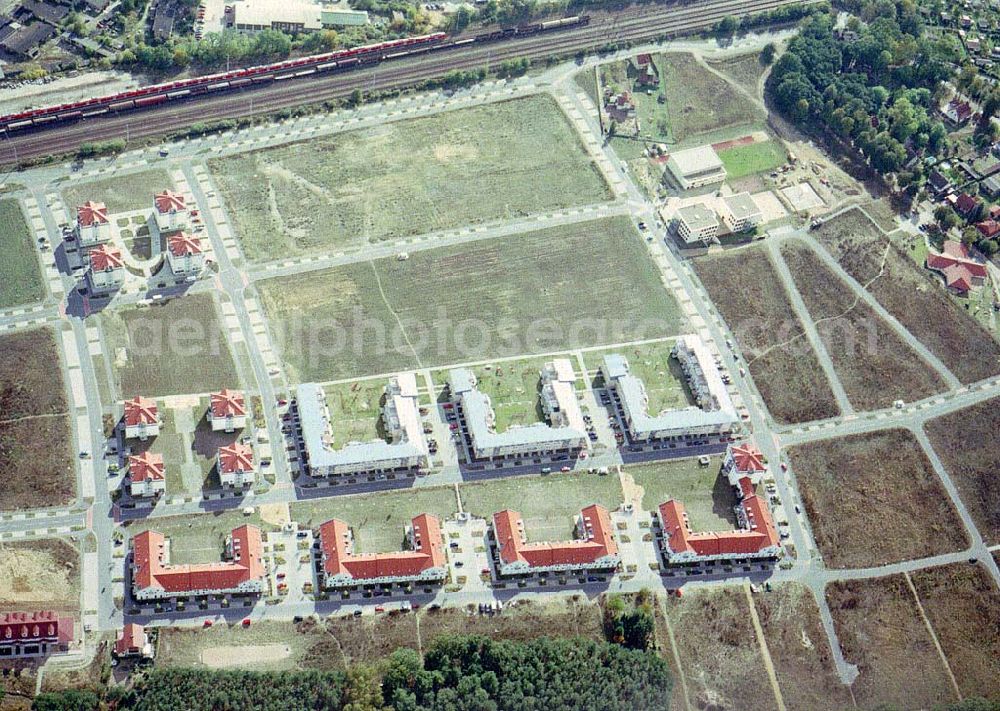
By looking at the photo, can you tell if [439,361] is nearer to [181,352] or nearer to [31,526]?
[181,352]

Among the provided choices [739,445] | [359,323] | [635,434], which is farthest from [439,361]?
[739,445]

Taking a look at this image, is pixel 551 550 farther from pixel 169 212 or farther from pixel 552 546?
pixel 169 212

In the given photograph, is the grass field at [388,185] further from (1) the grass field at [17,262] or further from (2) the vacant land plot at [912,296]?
(2) the vacant land plot at [912,296]

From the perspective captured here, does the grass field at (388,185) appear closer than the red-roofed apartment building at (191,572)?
No

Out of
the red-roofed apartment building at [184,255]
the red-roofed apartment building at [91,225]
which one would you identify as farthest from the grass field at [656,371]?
the red-roofed apartment building at [91,225]

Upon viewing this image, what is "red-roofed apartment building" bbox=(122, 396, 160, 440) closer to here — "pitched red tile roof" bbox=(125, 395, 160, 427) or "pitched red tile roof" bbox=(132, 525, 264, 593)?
"pitched red tile roof" bbox=(125, 395, 160, 427)

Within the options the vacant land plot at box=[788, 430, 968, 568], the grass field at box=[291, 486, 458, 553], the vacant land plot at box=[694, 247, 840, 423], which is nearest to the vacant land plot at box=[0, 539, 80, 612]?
the grass field at box=[291, 486, 458, 553]
